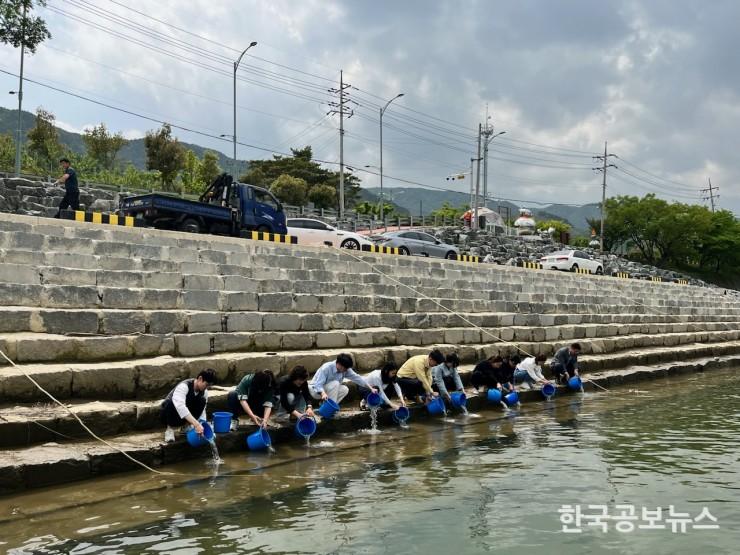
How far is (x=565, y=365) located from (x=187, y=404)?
345 inches

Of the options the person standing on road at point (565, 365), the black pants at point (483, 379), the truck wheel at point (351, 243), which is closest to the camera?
the black pants at point (483, 379)

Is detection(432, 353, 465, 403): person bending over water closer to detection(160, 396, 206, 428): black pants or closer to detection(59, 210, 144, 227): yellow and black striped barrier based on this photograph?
detection(160, 396, 206, 428): black pants

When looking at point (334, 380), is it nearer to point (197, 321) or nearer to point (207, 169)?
point (197, 321)

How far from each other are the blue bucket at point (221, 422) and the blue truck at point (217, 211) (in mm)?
9121

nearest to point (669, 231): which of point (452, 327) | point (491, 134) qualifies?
point (491, 134)

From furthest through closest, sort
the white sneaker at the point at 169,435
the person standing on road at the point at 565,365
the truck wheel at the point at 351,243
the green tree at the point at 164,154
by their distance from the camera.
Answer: the green tree at the point at 164,154, the truck wheel at the point at 351,243, the person standing on road at the point at 565,365, the white sneaker at the point at 169,435

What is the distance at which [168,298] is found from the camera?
8953mm

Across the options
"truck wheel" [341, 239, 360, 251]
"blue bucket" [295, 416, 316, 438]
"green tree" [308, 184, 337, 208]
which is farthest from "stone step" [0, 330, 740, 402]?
"green tree" [308, 184, 337, 208]

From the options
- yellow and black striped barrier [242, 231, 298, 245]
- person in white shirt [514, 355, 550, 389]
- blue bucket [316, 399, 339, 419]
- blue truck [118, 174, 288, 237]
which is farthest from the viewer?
yellow and black striped barrier [242, 231, 298, 245]

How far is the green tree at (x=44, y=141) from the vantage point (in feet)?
172

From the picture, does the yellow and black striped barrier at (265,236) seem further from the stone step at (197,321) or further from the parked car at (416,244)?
the parked car at (416,244)

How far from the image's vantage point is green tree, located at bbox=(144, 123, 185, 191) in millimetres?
51188

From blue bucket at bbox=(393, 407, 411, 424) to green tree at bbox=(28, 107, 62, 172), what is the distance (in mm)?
51105

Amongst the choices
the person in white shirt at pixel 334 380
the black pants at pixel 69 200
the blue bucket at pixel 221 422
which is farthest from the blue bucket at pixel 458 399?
the black pants at pixel 69 200
